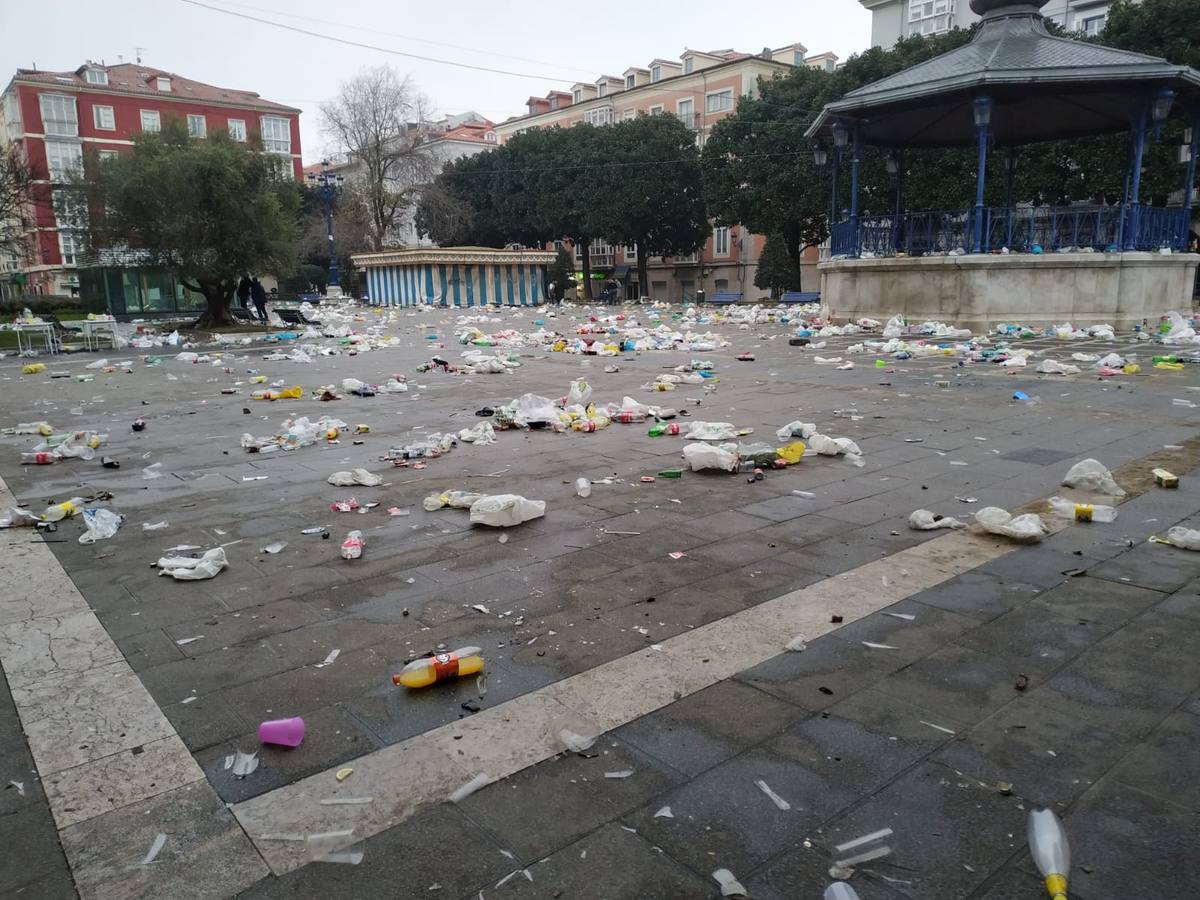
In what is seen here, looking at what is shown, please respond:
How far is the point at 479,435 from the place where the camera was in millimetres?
7141

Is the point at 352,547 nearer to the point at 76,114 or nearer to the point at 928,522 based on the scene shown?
the point at 928,522

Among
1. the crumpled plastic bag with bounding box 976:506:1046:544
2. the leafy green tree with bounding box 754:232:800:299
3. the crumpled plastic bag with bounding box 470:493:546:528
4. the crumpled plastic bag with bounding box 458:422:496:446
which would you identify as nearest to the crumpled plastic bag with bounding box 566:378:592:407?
the crumpled plastic bag with bounding box 458:422:496:446

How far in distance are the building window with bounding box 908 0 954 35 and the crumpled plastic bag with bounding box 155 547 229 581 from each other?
43.7 meters

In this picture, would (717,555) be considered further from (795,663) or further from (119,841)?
(119,841)

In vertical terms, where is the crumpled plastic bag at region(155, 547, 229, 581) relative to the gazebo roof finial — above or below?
below

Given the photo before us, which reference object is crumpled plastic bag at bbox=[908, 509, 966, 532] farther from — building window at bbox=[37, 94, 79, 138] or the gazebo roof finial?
building window at bbox=[37, 94, 79, 138]

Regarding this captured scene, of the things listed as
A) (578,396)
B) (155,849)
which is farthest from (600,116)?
(155,849)

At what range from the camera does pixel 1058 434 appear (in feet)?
22.1

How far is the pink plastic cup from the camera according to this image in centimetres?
253

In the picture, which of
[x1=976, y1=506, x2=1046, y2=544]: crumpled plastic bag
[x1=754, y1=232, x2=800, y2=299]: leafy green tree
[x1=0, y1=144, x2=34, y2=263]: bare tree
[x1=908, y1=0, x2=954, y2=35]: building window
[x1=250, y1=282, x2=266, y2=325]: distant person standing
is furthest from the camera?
[x1=908, y1=0, x2=954, y2=35]: building window

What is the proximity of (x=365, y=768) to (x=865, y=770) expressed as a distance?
140 centimetres

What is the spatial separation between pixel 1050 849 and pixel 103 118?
67.0 metres

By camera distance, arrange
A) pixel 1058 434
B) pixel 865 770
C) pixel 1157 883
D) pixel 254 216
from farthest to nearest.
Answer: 1. pixel 254 216
2. pixel 1058 434
3. pixel 865 770
4. pixel 1157 883

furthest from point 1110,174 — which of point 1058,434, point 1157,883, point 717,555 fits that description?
point 1157,883
